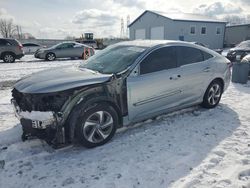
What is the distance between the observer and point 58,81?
359 cm

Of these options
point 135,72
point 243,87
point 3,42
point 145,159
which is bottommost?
point 145,159

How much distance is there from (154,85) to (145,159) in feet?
4.58

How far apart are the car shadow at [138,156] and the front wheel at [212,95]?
80cm

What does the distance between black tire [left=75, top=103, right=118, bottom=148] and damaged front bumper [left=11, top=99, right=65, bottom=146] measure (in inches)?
11.3

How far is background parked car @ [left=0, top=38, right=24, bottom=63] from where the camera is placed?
15.5 meters

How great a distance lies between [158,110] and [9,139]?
2.70 meters

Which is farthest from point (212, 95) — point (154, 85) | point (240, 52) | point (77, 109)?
point (240, 52)

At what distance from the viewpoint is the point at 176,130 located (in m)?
4.42

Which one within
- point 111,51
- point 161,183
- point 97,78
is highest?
point 111,51

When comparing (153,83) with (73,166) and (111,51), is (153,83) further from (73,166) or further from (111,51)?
(73,166)

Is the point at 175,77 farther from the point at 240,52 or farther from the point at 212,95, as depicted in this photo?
the point at 240,52

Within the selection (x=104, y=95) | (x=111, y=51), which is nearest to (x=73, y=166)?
(x=104, y=95)

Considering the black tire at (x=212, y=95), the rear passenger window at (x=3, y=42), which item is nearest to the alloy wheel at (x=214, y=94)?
the black tire at (x=212, y=95)

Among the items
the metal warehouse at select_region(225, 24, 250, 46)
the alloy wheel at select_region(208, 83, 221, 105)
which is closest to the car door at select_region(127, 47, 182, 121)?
the alloy wheel at select_region(208, 83, 221, 105)
